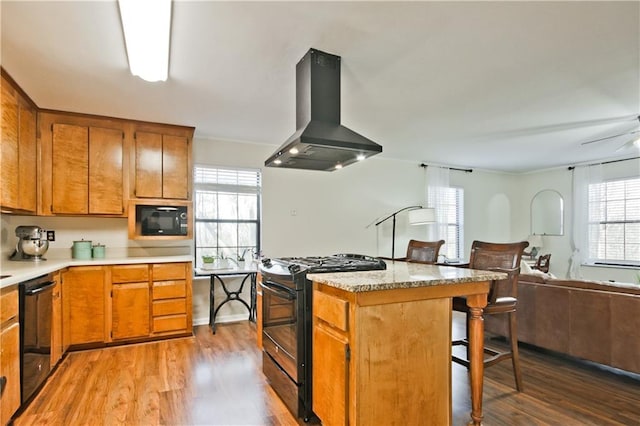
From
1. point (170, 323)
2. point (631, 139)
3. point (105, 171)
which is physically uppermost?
point (631, 139)

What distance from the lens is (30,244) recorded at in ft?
11.2

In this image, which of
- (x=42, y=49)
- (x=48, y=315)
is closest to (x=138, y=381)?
(x=48, y=315)

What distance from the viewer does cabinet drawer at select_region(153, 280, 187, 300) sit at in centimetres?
375

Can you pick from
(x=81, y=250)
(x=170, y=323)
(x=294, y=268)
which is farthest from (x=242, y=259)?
(x=294, y=268)

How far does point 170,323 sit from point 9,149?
2.18m

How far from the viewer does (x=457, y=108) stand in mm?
3584

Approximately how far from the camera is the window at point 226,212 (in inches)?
180

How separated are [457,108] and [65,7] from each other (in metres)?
3.29

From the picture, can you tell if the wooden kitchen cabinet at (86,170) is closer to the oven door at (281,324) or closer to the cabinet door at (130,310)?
the cabinet door at (130,310)

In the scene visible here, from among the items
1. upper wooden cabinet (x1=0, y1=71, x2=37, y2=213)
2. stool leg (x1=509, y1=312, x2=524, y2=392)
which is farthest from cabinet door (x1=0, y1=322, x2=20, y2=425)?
stool leg (x1=509, y1=312, x2=524, y2=392)

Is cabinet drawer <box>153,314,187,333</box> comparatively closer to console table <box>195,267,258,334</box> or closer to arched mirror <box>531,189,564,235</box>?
console table <box>195,267,258,334</box>

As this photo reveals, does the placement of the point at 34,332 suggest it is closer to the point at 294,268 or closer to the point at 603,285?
the point at 294,268

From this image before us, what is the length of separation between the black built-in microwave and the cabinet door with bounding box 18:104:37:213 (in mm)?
946

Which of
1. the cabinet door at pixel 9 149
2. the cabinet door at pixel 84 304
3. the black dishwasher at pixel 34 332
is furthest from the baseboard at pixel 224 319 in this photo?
the cabinet door at pixel 9 149
